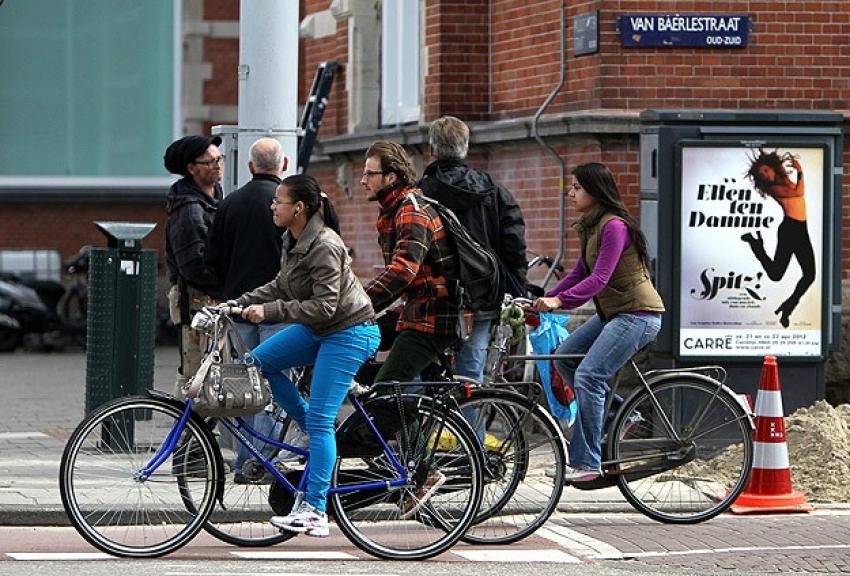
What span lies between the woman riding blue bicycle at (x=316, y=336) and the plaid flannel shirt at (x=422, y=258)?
48cm

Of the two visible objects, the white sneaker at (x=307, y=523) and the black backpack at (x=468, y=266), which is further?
the black backpack at (x=468, y=266)

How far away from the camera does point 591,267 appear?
32.7 feet

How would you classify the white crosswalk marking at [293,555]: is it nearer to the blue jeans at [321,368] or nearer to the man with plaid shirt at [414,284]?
the blue jeans at [321,368]

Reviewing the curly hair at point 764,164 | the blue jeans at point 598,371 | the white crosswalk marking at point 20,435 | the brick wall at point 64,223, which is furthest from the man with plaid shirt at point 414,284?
the brick wall at point 64,223

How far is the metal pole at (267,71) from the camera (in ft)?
37.3

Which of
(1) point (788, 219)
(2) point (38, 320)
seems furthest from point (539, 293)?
(2) point (38, 320)

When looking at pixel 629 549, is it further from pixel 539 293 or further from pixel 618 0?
pixel 618 0

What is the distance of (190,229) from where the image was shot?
10656 millimetres

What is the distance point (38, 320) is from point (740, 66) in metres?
11.4

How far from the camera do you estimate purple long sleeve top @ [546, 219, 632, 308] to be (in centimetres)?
966

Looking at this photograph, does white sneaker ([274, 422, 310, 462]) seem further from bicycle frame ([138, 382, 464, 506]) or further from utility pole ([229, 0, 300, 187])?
utility pole ([229, 0, 300, 187])

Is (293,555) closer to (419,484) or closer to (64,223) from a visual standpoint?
(419,484)

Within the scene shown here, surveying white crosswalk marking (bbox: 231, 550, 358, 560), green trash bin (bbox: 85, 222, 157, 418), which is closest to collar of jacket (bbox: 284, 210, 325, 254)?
white crosswalk marking (bbox: 231, 550, 358, 560)

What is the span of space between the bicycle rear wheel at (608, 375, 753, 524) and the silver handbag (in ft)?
6.96
